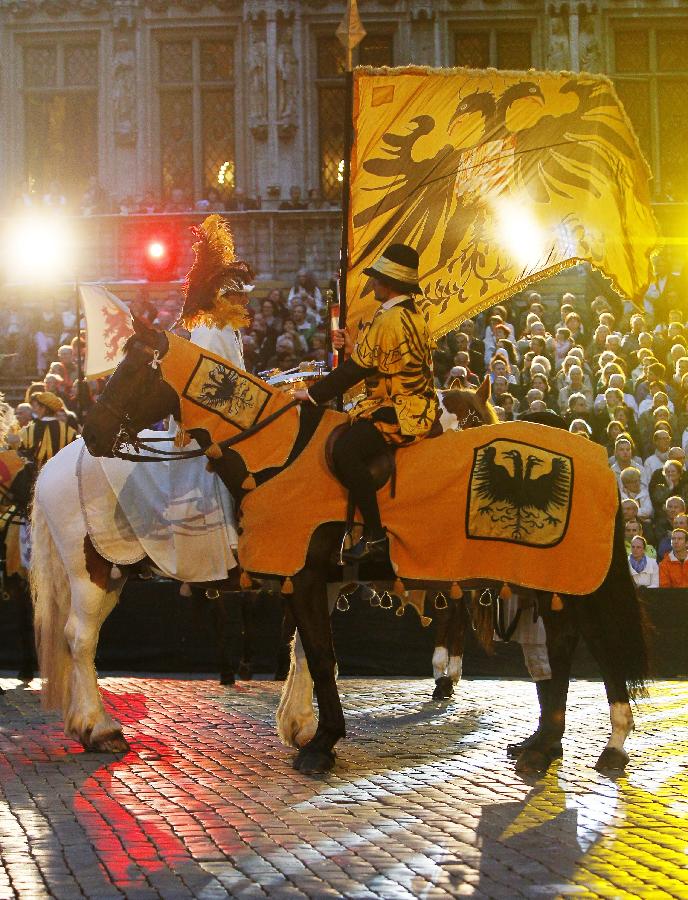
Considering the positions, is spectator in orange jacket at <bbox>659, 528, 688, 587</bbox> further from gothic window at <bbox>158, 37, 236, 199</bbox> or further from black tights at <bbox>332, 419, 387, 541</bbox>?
gothic window at <bbox>158, 37, 236, 199</bbox>

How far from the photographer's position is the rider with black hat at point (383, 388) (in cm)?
861

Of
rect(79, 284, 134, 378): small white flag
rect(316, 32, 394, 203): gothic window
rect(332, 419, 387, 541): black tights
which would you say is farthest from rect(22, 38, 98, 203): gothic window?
rect(332, 419, 387, 541): black tights

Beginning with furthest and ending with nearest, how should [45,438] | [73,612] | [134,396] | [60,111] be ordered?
1. [60,111]
2. [45,438]
3. [73,612]
4. [134,396]

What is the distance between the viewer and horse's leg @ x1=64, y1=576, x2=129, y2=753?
31.6 ft

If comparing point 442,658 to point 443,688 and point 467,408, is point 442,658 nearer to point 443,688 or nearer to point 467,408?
point 443,688

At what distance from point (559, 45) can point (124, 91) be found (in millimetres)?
8058

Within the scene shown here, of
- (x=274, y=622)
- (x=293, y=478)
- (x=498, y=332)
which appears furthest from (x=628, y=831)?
(x=498, y=332)

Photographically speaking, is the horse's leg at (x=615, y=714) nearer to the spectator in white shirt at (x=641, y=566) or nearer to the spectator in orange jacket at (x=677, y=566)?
the spectator in white shirt at (x=641, y=566)

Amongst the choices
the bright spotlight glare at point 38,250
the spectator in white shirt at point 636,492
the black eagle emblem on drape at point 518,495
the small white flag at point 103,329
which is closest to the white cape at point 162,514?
the black eagle emblem on drape at point 518,495

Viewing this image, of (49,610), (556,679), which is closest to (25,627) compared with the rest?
(49,610)

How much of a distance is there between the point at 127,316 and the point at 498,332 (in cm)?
781

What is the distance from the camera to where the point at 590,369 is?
18750mm

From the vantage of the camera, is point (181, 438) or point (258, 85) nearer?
point (181, 438)

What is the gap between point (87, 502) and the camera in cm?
968
